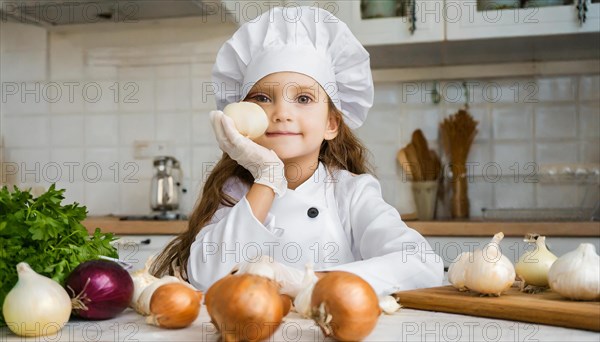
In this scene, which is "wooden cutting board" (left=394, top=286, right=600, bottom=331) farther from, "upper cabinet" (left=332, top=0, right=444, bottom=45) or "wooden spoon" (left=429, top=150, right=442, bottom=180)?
"wooden spoon" (left=429, top=150, right=442, bottom=180)

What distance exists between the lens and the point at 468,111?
2.50 metres

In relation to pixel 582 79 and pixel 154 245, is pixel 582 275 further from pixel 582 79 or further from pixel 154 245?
pixel 582 79

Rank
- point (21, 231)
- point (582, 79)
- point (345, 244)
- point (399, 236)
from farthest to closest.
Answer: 1. point (582, 79)
2. point (345, 244)
3. point (399, 236)
4. point (21, 231)

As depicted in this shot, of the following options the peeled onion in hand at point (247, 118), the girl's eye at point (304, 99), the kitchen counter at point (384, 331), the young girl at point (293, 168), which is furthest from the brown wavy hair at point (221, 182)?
the kitchen counter at point (384, 331)

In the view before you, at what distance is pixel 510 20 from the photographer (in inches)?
86.8

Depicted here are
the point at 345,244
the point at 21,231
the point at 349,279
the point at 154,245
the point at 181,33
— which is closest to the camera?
the point at 349,279

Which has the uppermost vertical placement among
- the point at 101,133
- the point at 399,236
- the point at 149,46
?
the point at 149,46

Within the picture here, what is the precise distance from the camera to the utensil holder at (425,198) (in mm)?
2420

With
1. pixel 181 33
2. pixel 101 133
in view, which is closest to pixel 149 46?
pixel 181 33

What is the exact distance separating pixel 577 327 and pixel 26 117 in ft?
8.09

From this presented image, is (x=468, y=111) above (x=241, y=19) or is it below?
below

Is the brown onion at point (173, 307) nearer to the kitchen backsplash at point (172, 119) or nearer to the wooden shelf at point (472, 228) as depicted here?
the wooden shelf at point (472, 228)

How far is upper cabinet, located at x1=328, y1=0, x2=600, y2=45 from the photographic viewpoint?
2.17 meters

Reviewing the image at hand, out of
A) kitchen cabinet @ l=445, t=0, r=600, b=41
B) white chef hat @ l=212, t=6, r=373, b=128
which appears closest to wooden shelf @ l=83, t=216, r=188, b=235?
white chef hat @ l=212, t=6, r=373, b=128
